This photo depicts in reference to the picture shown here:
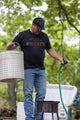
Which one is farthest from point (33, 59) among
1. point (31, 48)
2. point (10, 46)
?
point (10, 46)

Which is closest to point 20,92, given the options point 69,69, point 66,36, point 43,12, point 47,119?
point 66,36

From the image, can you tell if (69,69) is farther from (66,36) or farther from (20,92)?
(20,92)

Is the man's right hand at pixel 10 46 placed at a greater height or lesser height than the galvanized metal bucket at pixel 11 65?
greater

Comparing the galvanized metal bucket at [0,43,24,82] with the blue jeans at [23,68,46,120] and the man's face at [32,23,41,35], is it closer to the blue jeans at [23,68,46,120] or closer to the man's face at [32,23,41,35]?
the blue jeans at [23,68,46,120]

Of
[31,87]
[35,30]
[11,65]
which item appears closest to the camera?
[11,65]

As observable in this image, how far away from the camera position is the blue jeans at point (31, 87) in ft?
15.4

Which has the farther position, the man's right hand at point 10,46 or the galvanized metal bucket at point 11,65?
the man's right hand at point 10,46

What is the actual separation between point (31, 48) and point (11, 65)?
0.48 m

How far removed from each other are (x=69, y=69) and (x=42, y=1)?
4534 mm

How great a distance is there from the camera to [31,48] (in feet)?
15.9

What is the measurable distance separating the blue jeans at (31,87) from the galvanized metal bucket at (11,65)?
19 cm

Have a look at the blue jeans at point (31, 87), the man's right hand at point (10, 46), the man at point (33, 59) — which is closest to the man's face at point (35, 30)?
the man at point (33, 59)

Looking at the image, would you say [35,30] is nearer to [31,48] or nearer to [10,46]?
[31,48]

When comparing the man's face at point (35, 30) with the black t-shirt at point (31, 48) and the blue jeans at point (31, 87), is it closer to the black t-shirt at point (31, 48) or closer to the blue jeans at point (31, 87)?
the black t-shirt at point (31, 48)
